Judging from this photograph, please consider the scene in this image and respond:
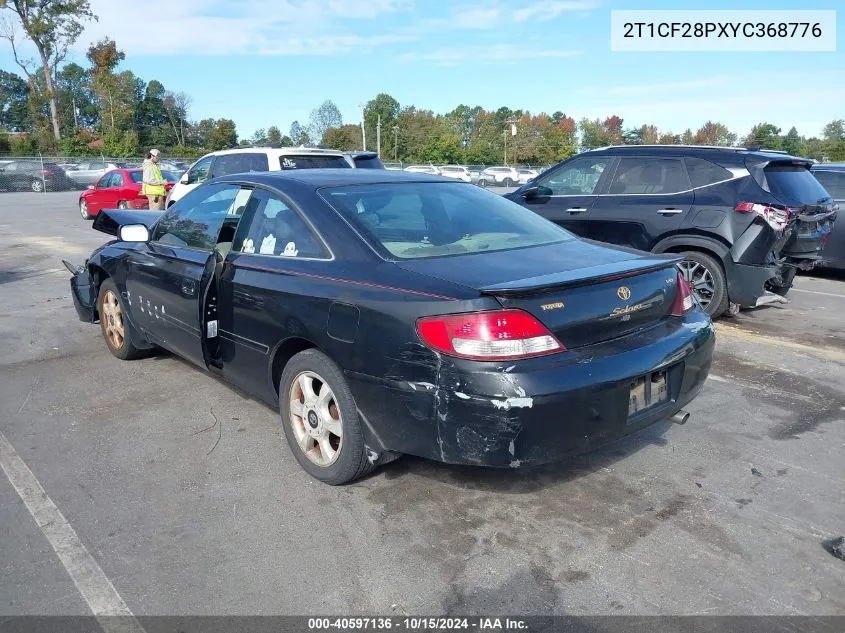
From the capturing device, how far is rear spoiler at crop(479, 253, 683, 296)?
2859 millimetres

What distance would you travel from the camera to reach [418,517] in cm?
321

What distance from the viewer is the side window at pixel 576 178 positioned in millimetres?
7590

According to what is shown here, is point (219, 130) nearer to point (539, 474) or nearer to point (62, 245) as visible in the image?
point (62, 245)

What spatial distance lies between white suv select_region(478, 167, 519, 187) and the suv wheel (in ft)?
119

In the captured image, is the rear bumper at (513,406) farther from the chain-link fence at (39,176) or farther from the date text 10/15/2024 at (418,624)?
the chain-link fence at (39,176)

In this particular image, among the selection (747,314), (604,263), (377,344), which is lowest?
(747,314)

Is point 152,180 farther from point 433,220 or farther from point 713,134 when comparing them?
point 713,134

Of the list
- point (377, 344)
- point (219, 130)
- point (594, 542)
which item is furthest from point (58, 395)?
point (219, 130)

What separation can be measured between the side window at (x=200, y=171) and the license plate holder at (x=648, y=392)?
1041 centimetres

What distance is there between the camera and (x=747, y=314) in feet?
24.3

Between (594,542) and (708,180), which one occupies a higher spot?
(708,180)

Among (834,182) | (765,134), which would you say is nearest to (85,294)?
(834,182)

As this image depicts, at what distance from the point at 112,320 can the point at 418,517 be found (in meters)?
3.61

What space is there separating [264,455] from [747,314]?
225 inches
